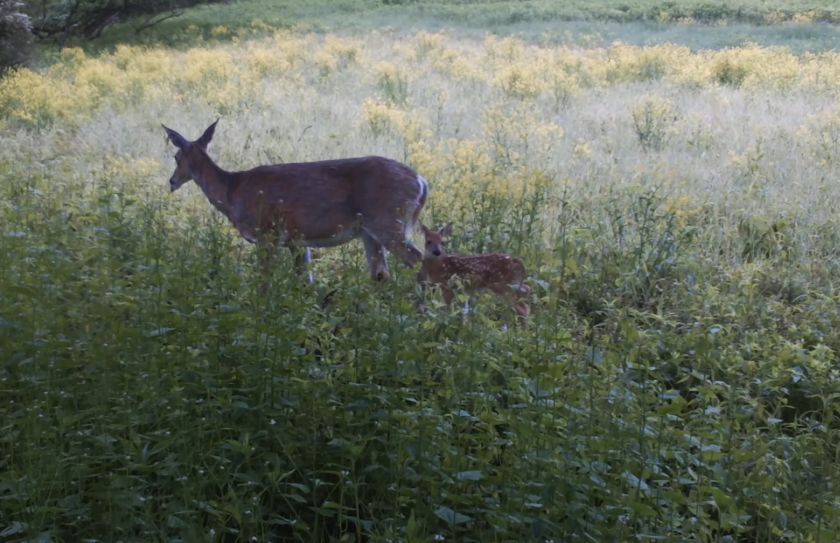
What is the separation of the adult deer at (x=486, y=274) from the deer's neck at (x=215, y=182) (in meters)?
1.15

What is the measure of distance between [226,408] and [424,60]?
36.8 feet

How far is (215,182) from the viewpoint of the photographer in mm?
5359

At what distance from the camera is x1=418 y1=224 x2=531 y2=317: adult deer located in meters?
4.68

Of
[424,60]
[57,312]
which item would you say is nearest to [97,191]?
[57,312]

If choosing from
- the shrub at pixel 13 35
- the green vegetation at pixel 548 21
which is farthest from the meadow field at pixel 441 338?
the green vegetation at pixel 548 21

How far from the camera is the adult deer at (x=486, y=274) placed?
468cm

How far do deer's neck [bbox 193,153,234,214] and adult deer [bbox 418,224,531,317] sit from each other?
1152mm

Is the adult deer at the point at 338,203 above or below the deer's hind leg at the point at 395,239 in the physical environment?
above

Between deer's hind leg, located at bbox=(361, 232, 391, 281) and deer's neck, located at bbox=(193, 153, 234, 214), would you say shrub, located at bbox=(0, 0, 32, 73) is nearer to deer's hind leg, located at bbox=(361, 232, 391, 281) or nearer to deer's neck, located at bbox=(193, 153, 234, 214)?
deer's neck, located at bbox=(193, 153, 234, 214)

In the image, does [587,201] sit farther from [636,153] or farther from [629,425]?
[629,425]

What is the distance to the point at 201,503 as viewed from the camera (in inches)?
103

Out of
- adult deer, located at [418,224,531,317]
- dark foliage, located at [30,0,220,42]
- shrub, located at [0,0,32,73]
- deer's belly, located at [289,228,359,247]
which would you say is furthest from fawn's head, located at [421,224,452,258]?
dark foliage, located at [30,0,220,42]

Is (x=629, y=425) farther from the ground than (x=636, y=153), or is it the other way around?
(x=629, y=425)

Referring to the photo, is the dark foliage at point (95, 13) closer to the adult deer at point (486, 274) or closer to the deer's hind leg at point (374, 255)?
the deer's hind leg at point (374, 255)
